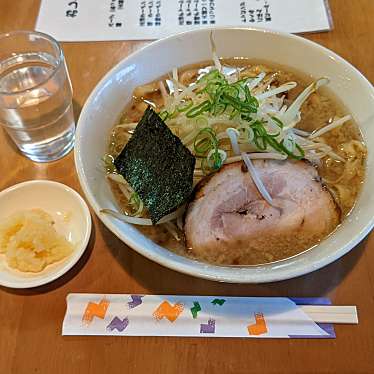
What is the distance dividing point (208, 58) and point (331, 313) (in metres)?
0.85

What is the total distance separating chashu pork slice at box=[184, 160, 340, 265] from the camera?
A: 3.67 ft

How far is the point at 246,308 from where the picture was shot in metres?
1.11

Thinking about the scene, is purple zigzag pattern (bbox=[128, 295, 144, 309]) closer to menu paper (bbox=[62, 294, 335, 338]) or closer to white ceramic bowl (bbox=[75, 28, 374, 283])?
menu paper (bbox=[62, 294, 335, 338])

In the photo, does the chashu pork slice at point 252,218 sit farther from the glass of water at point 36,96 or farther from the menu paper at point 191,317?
the glass of water at point 36,96

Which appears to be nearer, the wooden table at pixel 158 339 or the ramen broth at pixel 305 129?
the wooden table at pixel 158 339

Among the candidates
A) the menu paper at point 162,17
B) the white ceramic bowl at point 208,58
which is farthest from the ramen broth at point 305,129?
the menu paper at point 162,17

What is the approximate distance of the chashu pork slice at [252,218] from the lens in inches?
44.0

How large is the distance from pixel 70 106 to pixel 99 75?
0.24 m

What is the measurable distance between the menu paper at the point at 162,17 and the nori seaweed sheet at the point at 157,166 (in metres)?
0.70

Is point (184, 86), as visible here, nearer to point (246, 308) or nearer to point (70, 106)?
point (70, 106)

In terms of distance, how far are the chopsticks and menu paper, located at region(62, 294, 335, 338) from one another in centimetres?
1

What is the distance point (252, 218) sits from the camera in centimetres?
112

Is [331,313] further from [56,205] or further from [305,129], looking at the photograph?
[56,205]

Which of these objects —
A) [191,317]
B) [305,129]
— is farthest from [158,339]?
[305,129]
